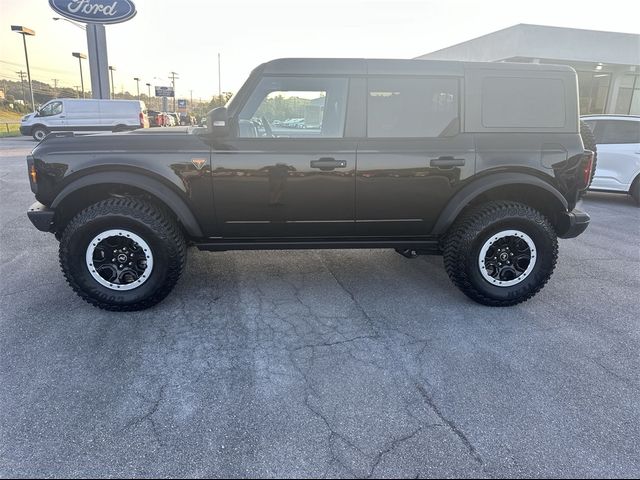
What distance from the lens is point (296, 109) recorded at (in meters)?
3.60

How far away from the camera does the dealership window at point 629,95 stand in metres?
22.7

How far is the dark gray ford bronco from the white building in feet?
43.4

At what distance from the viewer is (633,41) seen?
19.8 m

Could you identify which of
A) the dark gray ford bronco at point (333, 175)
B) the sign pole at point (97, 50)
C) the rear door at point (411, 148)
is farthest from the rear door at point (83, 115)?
the rear door at point (411, 148)

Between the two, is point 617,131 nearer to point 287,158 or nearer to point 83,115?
point 287,158

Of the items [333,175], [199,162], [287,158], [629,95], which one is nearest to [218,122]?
[199,162]

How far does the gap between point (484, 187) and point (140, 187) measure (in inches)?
111

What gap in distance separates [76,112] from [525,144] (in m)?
23.3

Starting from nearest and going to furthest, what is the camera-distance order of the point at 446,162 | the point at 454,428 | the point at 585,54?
the point at 454,428
the point at 446,162
the point at 585,54

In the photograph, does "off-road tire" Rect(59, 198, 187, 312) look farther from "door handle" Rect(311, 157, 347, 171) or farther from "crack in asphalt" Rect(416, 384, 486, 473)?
"crack in asphalt" Rect(416, 384, 486, 473)

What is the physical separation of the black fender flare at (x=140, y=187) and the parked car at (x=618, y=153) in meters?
8.22

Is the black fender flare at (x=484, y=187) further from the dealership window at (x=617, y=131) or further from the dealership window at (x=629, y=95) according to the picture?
the dealership window at (x=629, y=95)

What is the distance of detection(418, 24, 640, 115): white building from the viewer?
1788cm

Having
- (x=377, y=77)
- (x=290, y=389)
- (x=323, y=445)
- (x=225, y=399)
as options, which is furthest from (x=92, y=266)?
(x=377, y=77)
